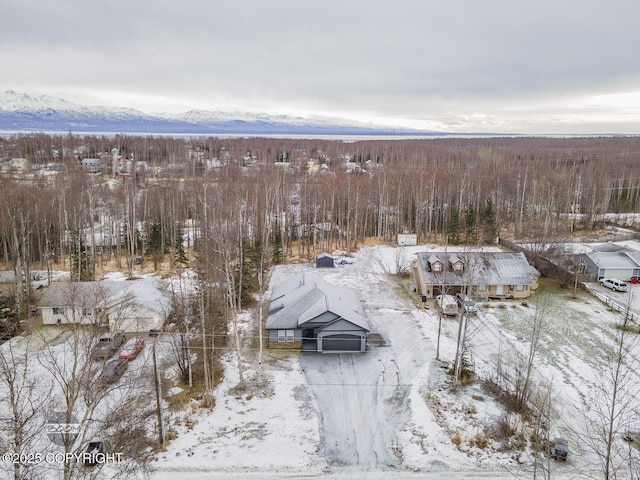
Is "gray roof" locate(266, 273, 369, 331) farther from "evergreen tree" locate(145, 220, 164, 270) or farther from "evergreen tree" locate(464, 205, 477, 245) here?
"evergreen tree" locate(464, 205, 477, 245)

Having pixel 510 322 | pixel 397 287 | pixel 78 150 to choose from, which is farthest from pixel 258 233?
pixel 78 150

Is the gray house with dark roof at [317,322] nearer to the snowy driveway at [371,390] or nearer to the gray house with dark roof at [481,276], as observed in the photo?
the snowy driveway at [371,390]

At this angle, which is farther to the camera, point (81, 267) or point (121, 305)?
point (81, 267)

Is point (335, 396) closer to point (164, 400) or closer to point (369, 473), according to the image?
point (369, 473)

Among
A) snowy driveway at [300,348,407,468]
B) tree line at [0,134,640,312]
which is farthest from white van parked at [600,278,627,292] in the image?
snowy driveway at [300,348,407,468]

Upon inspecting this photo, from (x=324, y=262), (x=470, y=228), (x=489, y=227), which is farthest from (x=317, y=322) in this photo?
(x=489, y=227)

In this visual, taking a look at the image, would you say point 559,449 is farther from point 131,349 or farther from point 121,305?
point 121,305

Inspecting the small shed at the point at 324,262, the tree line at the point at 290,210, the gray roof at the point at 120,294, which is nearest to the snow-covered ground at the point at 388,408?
the gray roof at the point at 120,294
